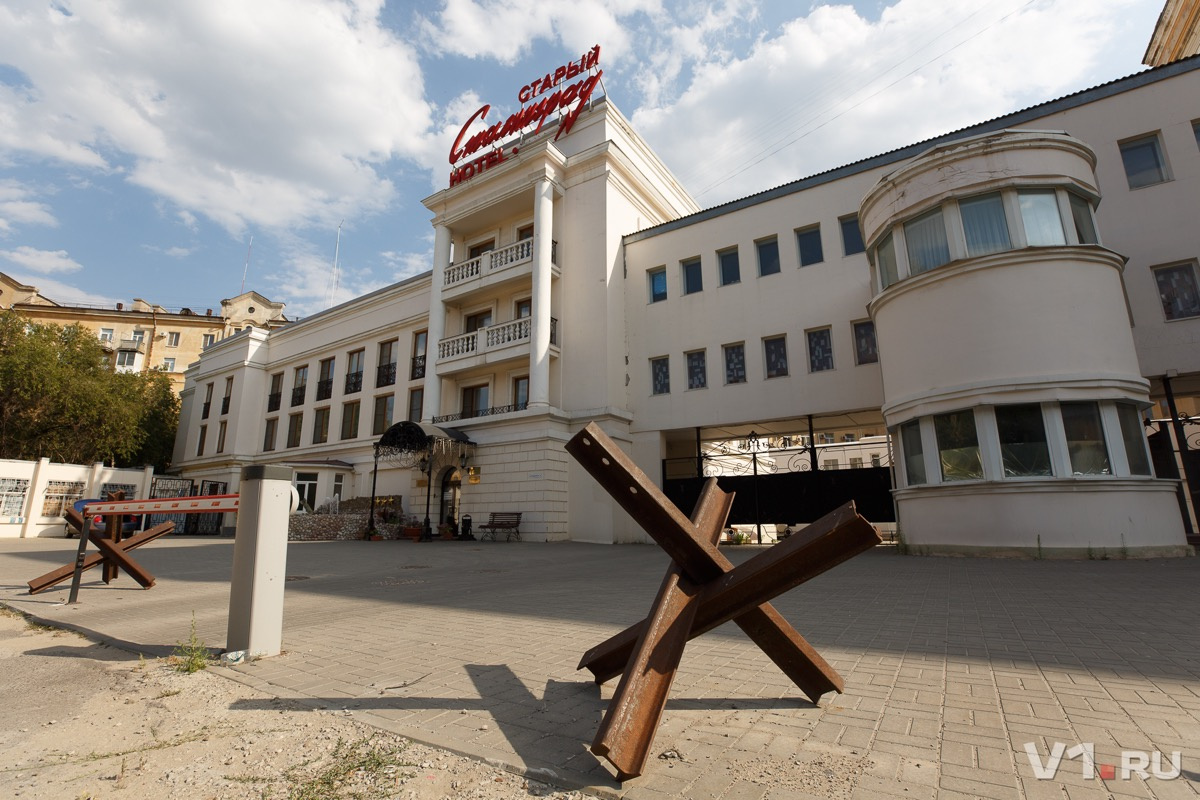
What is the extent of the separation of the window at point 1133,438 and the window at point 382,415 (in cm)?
2842

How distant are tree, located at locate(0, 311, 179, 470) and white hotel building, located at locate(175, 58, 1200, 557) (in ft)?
23.2

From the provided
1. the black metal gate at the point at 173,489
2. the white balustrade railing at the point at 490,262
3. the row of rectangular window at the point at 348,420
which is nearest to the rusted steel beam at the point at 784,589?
the white balustrade railing at the point at 490,262

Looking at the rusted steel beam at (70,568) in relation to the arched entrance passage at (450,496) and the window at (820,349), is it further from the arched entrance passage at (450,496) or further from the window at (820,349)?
the window at (820,349)

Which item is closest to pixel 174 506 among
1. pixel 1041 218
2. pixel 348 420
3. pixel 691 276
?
pixel 1041 218

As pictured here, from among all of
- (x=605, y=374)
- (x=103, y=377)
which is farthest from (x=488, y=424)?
(x=103, y=377)

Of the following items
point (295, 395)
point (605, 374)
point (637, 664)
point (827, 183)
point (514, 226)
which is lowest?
point (637, 664)

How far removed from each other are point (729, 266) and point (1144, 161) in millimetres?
11389

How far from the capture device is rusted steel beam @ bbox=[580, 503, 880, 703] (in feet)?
7.15

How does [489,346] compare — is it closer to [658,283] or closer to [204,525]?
[658,283]

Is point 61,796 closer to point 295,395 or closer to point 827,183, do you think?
point 827,183

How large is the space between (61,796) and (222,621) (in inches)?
155

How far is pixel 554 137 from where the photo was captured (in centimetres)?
2436

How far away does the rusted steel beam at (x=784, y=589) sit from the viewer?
7.15 ft

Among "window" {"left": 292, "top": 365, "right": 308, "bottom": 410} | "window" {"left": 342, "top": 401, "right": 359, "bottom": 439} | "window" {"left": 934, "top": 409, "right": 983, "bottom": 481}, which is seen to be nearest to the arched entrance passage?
"window" {"left": 342, "top": 401, "right": 359, "bottom": 439}
